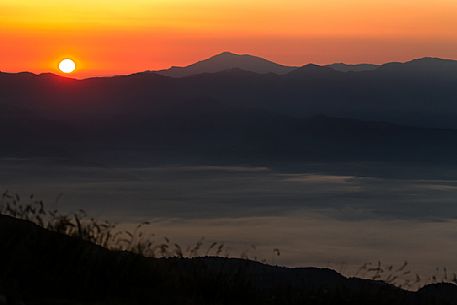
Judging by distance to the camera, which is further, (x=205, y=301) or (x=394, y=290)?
(x=394, y=290)

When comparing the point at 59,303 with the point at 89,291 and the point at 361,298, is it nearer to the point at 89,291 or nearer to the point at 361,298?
the point at 89,291

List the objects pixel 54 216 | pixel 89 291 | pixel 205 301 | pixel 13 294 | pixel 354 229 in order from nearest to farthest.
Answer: pixel 13 294 < pixel 89 291 < pixel 205 301 < pixel 54 216 < pixel 354 229

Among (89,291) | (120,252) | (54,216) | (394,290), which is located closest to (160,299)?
(89,291)

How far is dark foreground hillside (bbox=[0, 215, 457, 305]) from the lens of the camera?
5453 millimetres

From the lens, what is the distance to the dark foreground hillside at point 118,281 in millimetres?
5453

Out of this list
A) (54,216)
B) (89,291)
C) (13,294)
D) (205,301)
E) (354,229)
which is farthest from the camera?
(354,229)

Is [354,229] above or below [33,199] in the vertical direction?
below

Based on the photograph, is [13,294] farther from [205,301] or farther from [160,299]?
[205,301]

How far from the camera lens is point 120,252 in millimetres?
6293

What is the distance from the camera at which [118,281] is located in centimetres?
570

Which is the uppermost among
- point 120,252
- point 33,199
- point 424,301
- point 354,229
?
point 33,199

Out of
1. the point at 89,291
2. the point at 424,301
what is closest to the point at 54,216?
the point at 89,291

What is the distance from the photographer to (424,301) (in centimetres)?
667

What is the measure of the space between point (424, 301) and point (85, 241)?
9.04 feet
